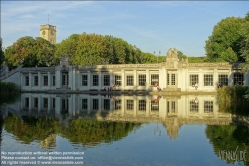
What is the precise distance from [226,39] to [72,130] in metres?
41.6

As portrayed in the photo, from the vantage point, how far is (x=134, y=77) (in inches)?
1914

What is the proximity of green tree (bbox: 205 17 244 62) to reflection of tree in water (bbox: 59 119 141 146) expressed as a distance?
36.7 meters

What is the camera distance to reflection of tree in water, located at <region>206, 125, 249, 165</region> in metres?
11.1

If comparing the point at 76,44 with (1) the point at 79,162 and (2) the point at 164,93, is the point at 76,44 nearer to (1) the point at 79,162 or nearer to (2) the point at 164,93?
(2) the point at 164,93

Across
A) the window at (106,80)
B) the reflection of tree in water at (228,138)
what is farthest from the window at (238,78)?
the reflection of tree in water at (228,138)

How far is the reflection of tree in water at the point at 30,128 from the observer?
13.4 metres

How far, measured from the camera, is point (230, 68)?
141 feet

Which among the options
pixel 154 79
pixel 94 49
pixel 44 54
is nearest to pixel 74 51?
pixel 94 49

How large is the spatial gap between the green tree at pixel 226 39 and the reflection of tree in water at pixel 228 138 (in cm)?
3590

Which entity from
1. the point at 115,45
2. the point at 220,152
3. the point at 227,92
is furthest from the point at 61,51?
the point at 220,152

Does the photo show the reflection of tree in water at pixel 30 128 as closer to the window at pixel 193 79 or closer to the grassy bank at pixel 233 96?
the grassy bank at pixel 233 96

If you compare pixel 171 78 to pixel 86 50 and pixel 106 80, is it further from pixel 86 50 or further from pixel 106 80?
pixel 86 50

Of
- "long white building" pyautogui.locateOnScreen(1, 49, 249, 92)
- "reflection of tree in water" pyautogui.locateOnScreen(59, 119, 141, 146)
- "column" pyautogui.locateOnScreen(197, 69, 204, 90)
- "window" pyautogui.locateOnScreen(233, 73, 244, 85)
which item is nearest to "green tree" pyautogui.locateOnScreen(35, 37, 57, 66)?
"long white building" pyautogui.locateOnScreen(1, 49, 249, 92)

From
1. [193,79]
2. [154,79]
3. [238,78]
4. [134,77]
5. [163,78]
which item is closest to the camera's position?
[238,78]
